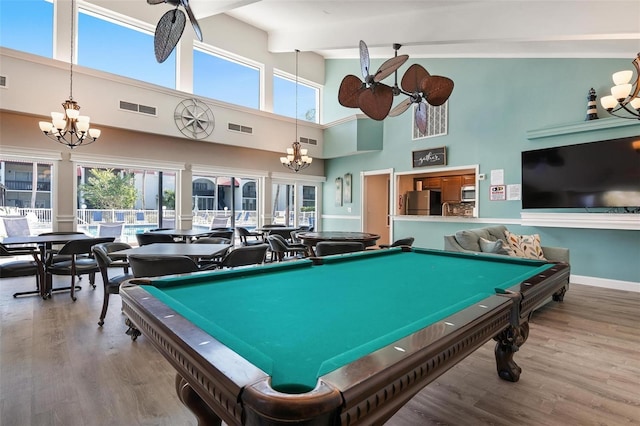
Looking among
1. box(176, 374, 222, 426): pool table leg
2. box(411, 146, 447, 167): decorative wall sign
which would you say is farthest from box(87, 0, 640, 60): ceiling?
box(176, 374, 222, 426): pool table leg

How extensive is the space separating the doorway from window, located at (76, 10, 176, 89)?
5498 mm

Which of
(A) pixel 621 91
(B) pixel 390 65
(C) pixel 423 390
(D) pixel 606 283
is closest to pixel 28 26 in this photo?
(B) pixel 390 65

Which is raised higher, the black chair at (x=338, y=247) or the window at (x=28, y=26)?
the window at (x=28, y=26)

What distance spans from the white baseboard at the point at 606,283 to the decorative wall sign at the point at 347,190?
543 cm

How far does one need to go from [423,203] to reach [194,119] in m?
5.92

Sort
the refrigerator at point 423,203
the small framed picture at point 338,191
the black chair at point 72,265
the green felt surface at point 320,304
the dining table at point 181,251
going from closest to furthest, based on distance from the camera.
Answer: the green felt surface at point 320,304, the dining table at point 181,251, the black chair at point 72,265, the refrigerator at point 423,203, the small framed picture at point 338,191

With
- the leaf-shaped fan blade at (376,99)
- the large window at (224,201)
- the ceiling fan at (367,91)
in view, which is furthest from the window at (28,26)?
the leaf-shaped fan blade at (376,99)

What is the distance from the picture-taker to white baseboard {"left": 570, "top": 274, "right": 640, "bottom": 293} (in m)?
4.81

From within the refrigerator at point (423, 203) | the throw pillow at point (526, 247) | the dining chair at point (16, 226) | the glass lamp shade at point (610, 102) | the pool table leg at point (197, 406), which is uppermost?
the glass lamp shade at point (610, 102)

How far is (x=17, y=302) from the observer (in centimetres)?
397

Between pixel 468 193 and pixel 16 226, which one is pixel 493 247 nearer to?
pixel 468 193

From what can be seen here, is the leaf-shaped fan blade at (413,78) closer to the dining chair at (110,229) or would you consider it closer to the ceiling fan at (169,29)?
the ceiling fan at (169,29)

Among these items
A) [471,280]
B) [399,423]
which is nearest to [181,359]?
[399,423]

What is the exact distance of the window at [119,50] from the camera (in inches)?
239
